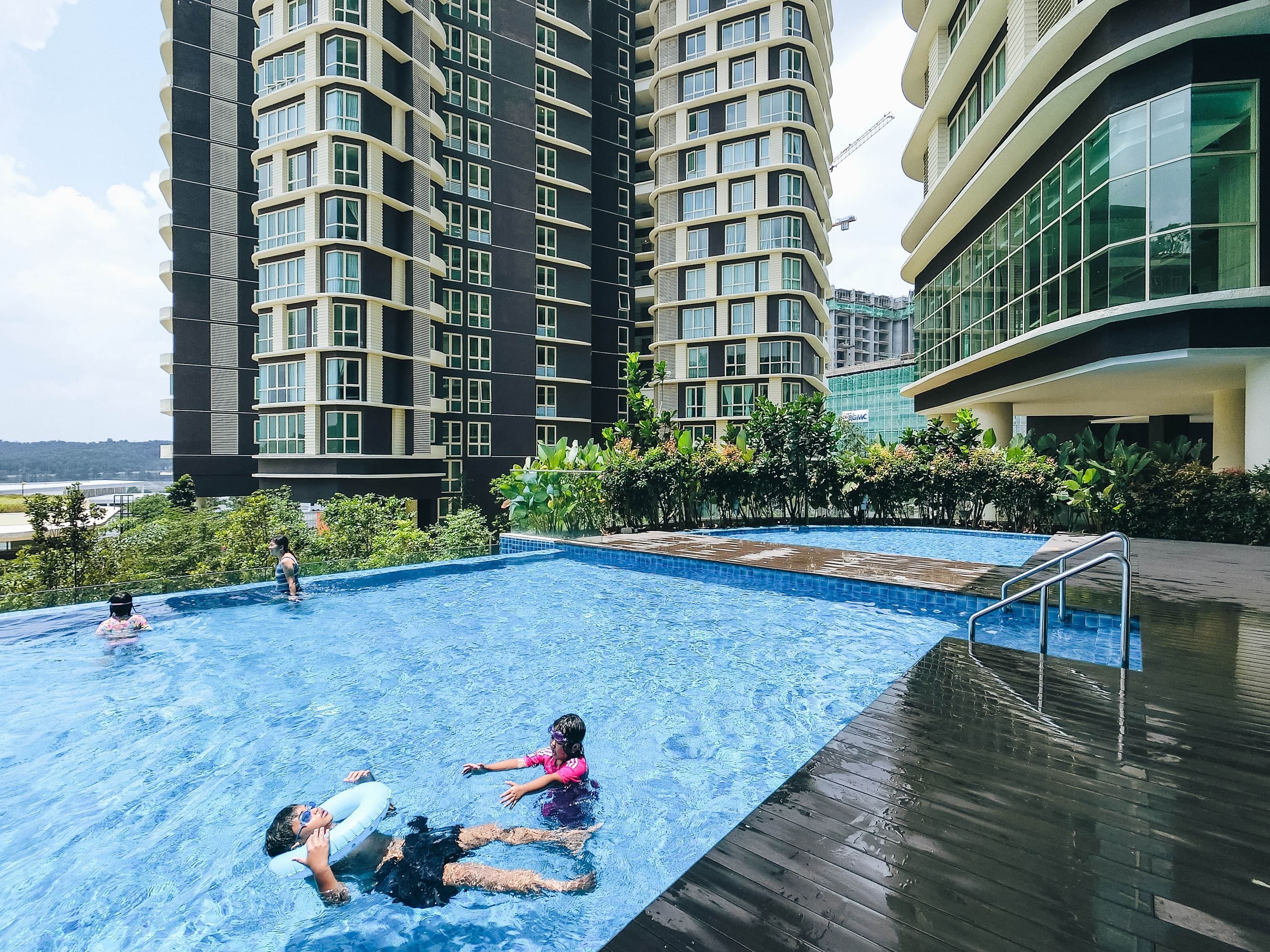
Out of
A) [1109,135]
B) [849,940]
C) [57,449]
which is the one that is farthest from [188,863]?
[57,449]

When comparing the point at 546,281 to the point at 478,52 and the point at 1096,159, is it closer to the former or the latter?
the point at 478,52

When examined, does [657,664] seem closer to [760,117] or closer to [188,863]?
[188,863]

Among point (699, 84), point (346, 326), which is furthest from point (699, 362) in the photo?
point (346, 326)

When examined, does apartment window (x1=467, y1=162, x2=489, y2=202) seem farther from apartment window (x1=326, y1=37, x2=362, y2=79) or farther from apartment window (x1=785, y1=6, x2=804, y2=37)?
apartment window (x1=785, y1=6, x2=804, y2=37)

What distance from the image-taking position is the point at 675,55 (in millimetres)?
40562

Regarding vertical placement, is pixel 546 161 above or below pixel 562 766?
above

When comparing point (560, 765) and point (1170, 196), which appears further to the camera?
point (1170, 196)

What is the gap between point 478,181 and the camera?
36938 mm

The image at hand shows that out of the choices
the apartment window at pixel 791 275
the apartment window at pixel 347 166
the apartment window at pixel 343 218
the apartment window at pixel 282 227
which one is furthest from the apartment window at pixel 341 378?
the apartment window at pixel 791 275

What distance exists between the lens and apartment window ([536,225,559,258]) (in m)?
40.7

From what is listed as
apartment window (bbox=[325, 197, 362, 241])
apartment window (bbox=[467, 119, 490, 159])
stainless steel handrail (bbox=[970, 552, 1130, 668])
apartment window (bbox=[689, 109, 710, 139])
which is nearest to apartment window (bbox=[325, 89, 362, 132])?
apartment window (bbox=[325, 197, 362, 241])

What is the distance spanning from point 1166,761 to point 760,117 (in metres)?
41.9

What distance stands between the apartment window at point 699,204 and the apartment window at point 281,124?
22.2m

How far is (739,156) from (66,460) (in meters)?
130
